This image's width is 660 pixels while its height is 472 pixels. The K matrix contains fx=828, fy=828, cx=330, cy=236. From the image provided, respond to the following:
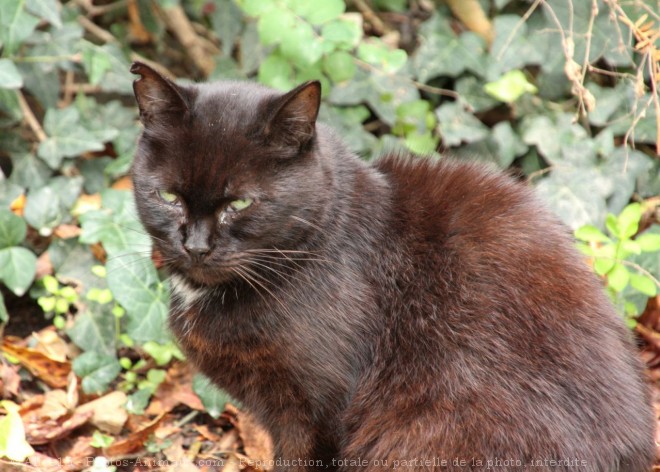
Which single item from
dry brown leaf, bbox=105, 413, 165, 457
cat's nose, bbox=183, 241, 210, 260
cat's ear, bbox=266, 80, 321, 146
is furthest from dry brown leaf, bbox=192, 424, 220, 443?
cat's ear, bbox=266, 80, 321, 146

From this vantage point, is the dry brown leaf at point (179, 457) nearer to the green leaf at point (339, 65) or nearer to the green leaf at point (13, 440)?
the green leaf at point (13, 440)

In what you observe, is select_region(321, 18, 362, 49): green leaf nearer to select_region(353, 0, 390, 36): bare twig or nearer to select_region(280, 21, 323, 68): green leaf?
select_region(280, 21, 323, 68): green leaf

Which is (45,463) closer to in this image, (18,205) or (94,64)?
(18,205)

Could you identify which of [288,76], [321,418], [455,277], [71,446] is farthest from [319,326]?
[288,76]

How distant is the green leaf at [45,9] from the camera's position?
126 inches

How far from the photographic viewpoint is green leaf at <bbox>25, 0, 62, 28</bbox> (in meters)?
A: 3.20

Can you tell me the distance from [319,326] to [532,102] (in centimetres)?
194

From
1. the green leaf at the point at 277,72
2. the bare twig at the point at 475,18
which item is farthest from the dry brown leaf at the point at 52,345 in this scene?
the bare twig at the point at 475,18

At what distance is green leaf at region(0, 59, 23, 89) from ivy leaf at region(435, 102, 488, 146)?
1745 millimetres

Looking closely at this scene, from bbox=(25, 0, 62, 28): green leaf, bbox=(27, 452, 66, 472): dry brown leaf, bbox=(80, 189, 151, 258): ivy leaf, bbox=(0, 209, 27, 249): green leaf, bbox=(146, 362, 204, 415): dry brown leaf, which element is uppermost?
bbox=(25, 0, 62, 28): green leaf

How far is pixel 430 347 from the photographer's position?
2273 mm

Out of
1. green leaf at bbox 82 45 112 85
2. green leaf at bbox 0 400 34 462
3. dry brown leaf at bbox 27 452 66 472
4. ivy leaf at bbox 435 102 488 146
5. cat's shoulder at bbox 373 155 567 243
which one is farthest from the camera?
ivy leaf at bbox 435 102 488 146

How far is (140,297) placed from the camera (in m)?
3.00

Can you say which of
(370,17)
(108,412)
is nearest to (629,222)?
(370,17)
